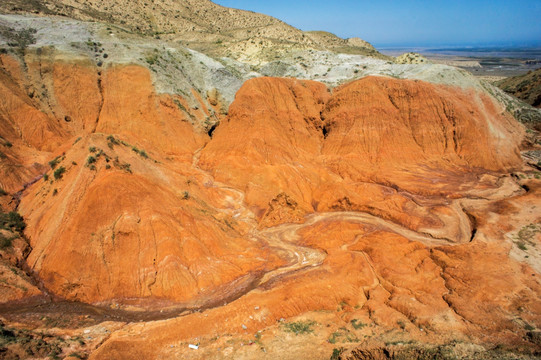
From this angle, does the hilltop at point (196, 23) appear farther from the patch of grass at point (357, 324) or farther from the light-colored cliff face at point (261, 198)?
the patch of grass at point (357, 324)

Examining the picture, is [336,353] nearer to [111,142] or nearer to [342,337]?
[342,337]

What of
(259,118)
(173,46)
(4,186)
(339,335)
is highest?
(173,46)

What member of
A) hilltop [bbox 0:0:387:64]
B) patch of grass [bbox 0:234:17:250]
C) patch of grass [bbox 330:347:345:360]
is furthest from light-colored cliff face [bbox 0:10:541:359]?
hilltop [bbox 0:0:387:64]

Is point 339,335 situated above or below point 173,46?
below

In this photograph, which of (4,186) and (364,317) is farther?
(4,186)

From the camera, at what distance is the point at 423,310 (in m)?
14.2

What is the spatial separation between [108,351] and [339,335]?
30.3ft

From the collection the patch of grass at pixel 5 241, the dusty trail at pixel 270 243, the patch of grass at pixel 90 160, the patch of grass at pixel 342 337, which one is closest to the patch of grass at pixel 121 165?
the patch of grass at pixel 90 160

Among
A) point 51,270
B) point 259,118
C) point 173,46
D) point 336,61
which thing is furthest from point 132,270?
point 336,61

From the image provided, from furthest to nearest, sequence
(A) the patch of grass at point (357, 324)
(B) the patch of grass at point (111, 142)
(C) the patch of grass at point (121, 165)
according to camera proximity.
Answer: (B) the patch of grass at point (111, 142) < (C) the patch of grass at point (121, 165) < (A) the patch of grass at point (357, 324)

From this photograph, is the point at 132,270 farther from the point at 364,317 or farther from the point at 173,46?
the point at 173,46

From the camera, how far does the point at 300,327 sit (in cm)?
1368

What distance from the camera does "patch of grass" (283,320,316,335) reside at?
13.5 m

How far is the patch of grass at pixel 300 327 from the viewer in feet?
44.1
